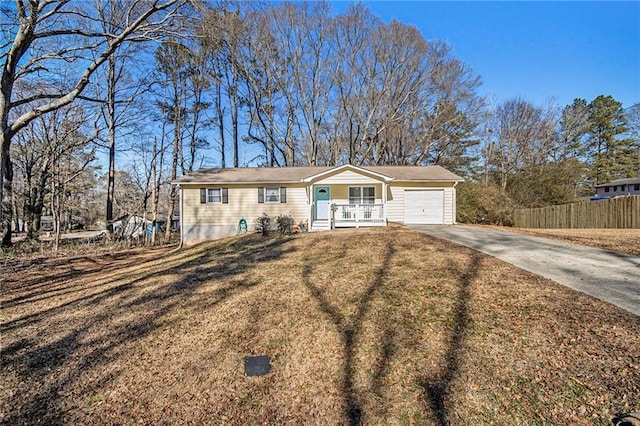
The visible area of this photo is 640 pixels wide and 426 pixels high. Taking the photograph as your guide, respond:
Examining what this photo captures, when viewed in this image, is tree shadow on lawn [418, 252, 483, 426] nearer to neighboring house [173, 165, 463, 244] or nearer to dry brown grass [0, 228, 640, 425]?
dry brown grass [0, 228, 640, 425]

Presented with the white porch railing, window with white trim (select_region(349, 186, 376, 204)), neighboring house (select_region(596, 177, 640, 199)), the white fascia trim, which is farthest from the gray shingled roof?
neighboring house (select_region(596, 177, 640, 199))

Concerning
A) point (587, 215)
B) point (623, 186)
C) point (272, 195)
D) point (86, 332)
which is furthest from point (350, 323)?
point (623, 186)

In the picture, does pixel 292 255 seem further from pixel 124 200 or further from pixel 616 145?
pixel 616 145

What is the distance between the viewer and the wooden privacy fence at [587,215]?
42.4 ft

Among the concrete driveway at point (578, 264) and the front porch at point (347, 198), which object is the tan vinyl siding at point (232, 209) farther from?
the concrete driveway at point (578, 264)

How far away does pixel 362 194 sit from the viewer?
1500cm

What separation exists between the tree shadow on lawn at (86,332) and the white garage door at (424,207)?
9.75 metres

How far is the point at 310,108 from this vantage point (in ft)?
76.1

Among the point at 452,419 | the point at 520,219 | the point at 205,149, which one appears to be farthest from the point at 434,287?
the point at 205,149

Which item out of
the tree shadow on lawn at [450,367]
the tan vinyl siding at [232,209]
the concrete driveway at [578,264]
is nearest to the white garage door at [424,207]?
the tan vinyl siding at [232,209]

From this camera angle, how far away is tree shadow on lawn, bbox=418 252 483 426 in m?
2.67

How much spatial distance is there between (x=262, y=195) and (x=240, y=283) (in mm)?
9482

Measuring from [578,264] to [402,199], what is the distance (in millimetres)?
9111

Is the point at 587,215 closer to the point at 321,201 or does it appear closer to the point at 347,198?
the point at 347,198
